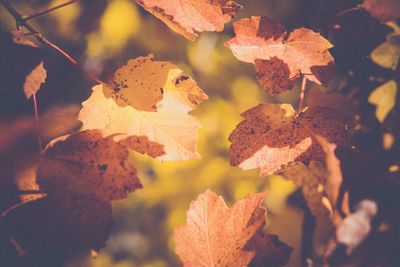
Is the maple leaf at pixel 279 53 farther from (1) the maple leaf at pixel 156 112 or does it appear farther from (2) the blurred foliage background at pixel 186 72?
(2) the blurred foliage background at pixel 186 72

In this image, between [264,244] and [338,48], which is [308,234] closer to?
[264,244]

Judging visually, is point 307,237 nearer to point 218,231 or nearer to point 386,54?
point 218,231

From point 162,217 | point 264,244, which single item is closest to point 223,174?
point 162,217

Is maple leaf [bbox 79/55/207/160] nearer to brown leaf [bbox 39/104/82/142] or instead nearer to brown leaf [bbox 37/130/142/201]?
brown leaf [bbox 37/130/142/201]

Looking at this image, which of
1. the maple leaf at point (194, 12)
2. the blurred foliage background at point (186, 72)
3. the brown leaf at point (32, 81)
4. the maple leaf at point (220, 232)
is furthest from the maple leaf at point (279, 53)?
the blurred foliage background at point (186, 72)

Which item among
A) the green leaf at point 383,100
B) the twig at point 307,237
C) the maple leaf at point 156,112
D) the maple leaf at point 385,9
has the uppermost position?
the maple leaf at point 385,9

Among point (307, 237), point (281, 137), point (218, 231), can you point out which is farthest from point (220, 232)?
point (307, 237)
